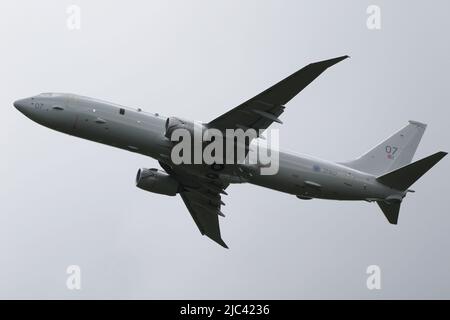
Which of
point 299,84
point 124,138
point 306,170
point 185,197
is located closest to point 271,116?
point 299,84

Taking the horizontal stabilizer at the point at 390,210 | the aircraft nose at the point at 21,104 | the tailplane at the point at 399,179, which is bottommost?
the horizontal stabilizer at the point at 390,210

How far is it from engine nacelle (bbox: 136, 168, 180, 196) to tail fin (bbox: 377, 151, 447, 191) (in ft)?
49.7

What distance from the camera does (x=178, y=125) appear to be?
49.6m

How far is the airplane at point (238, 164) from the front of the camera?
161ft

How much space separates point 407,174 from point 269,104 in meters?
11.8

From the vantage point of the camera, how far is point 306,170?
52844mm

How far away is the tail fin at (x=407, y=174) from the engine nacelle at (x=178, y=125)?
1376 centimetres

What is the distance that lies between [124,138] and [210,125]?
573 centimetres

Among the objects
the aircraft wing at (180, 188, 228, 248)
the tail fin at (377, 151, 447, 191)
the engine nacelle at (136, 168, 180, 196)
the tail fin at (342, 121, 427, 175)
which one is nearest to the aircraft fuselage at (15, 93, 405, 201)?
the engine nacelle at (136, 168, 180, 196)

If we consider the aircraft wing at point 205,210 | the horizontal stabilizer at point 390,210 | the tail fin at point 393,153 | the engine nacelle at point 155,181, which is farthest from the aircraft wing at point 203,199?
the horizontal stabilizer at point 390,210

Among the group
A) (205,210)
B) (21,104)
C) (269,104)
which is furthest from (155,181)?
(269,104)

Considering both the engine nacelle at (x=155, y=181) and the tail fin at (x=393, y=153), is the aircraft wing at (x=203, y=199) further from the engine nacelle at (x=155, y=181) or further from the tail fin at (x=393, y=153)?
the tail fin at (x=393, y=153)

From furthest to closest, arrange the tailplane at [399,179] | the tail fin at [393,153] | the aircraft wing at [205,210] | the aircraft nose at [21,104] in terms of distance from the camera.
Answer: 1. the aircraft wing at [205,210]
2. the tail fin at [393,153]
3. the tailplane at [399,179]
4. the aircraft nose at [21,104]

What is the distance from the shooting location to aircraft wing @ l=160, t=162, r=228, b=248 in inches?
2192
